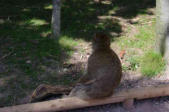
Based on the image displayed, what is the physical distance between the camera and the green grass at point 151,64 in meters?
5.78

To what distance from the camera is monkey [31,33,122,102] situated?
15.0 ft

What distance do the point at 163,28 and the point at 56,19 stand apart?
83.6 inches

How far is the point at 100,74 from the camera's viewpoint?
459 centimetres

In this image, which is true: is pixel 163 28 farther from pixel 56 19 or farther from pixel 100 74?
pixel 56 19

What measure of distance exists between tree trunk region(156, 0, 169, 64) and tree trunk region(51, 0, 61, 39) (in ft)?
6.39

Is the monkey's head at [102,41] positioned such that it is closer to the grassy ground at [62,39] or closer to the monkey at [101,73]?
the monkey at [101,73]

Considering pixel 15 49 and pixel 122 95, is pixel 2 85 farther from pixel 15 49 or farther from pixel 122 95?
pixel 122 95

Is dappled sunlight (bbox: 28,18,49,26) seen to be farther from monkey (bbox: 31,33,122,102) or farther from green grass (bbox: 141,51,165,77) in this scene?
monkey (bbox: 31,33,122,102)

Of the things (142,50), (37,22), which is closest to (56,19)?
(37,22)

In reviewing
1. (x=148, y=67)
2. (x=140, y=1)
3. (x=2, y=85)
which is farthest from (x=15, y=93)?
(x=140, y=1)

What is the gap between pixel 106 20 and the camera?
25.2 feet

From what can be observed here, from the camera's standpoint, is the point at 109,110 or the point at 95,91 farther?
the point at 109,110

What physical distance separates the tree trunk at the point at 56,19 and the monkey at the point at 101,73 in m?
1.95

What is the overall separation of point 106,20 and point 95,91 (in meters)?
3.43
